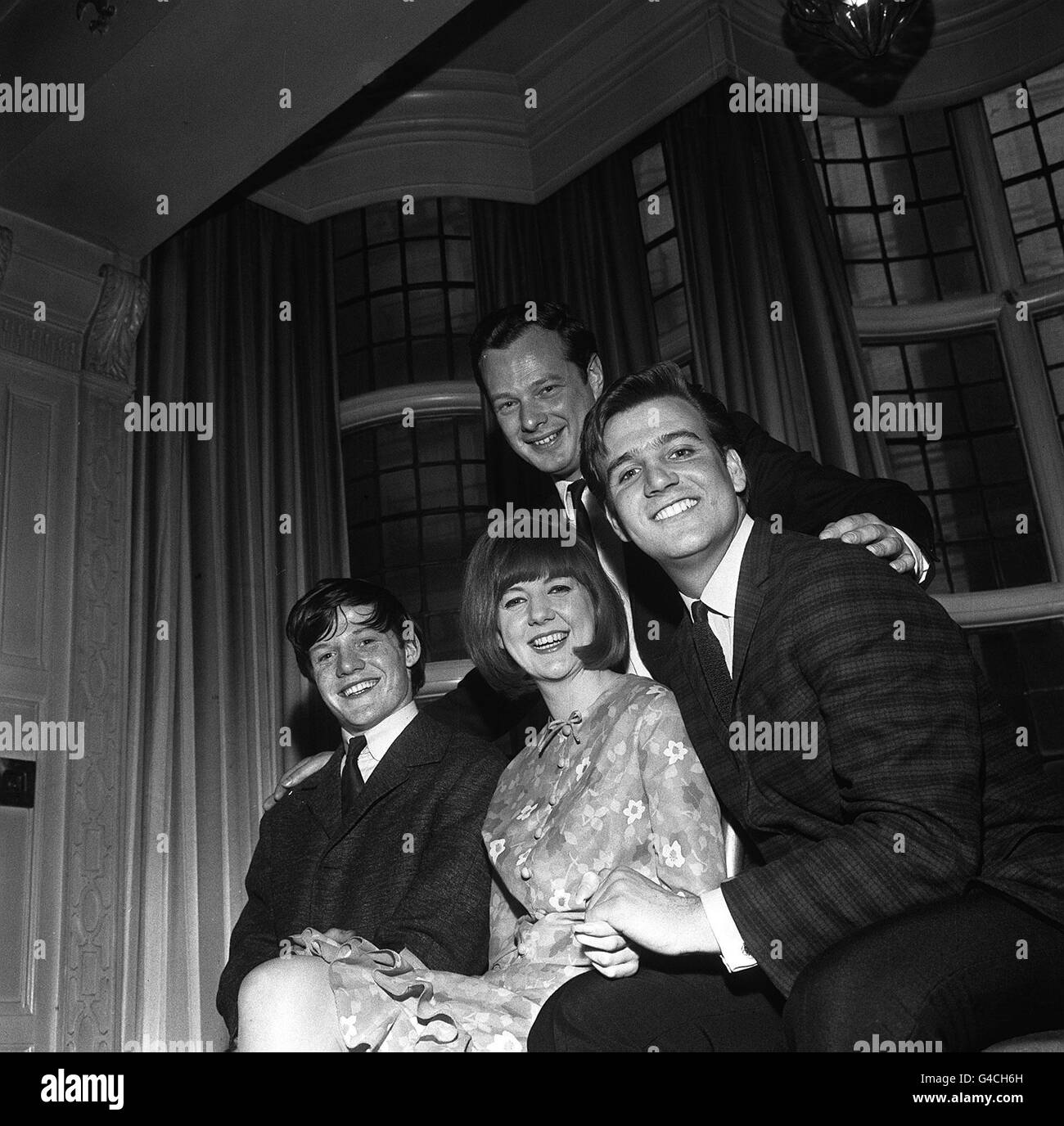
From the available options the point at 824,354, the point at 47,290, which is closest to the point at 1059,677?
the point at 824,354

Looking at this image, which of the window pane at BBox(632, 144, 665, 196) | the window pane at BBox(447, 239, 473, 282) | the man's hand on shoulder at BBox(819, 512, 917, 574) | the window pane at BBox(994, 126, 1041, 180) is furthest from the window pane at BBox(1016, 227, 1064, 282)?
the man's hand on shoulder at BBox(819, 512, 917, 574)

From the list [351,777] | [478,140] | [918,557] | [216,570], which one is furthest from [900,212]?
[351,777]

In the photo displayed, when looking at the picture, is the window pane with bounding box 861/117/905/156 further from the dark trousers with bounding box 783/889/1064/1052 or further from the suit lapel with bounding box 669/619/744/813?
the dark trousers with bounding box 783/889/1064/1052

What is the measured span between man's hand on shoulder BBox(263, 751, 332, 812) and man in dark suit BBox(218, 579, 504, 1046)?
3cm

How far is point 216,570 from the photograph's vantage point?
461 centimetres

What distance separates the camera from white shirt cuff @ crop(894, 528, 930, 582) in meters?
2.11

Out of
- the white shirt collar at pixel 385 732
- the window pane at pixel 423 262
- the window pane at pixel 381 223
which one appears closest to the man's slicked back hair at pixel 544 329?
the white shirt collar at pixel 385 732

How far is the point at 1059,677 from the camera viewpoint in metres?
4.53

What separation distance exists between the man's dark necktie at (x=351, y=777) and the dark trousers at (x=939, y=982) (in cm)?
124

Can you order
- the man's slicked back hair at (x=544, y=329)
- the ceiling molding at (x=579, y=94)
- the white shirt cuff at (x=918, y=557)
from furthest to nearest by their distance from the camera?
the ceiling molding at (x=579, y=94)
the man's slicked back hair at (x=544, y=329)
the white shirt cuff at (x=918, y=557)

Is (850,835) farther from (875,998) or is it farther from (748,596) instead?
(748,596)

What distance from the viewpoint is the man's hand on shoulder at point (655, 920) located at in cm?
156

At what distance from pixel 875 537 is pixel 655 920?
2.58 feet

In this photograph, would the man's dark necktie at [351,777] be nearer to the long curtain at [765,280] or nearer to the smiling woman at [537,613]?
the smiling woman at [537,613]
